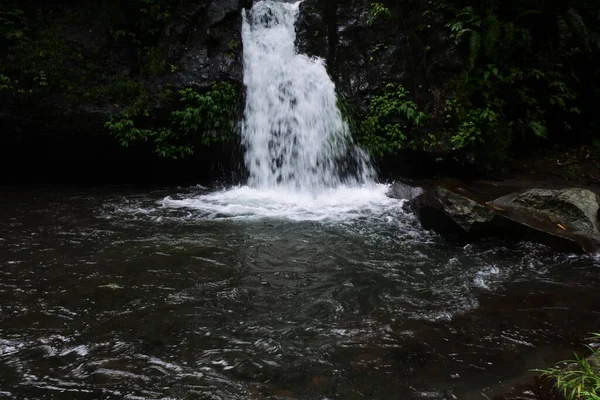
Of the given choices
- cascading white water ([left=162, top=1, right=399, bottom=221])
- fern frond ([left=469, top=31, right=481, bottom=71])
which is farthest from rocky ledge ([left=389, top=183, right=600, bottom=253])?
fern frond ([left=469, top=31, right=481, bottom=71])

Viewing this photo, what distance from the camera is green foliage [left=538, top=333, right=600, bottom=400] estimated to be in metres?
2.69

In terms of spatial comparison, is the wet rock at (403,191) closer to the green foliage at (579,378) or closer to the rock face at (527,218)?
the rock face at (527,218)

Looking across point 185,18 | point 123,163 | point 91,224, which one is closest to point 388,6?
point 185,18

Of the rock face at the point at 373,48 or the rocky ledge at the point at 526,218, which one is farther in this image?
the rock face at the point at 373,48

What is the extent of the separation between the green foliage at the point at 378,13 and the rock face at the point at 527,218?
5663mm

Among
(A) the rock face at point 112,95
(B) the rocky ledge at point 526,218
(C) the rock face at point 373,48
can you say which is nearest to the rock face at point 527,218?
(B) the rocky ledge at point 526,218

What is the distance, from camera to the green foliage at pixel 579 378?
2.69 meters

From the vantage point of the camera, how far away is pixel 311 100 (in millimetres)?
10672

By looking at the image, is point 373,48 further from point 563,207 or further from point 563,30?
point 563,207

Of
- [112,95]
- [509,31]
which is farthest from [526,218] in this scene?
[112,95]

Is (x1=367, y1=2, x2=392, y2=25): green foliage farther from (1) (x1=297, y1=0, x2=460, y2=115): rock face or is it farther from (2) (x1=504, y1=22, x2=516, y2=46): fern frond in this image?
(2) (x1=504, y1=22, x2=516, y2=46): fern frond

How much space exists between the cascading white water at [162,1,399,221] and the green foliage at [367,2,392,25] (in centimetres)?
168

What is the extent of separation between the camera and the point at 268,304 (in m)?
4.62

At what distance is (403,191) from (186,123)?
522cm
